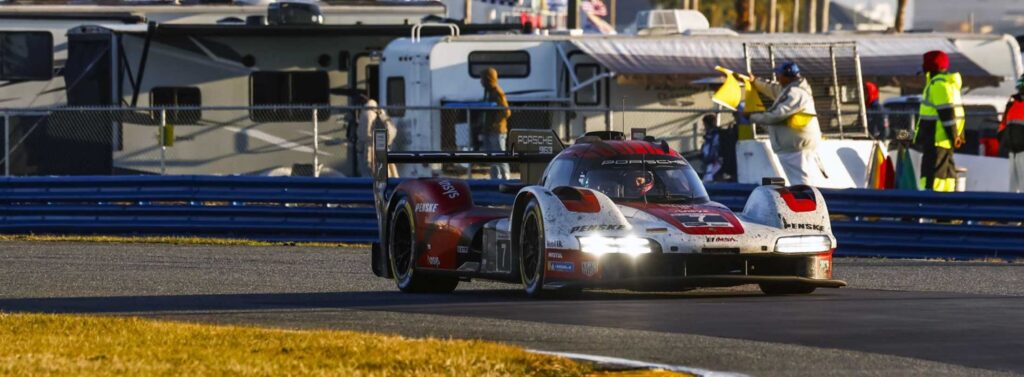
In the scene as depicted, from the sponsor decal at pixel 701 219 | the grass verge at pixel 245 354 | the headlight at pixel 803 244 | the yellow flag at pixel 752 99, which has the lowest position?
the grass verge at pixel 245 354

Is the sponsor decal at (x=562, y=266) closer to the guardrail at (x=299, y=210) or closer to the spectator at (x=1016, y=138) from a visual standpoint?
the guardrail at (x=299, y=210)

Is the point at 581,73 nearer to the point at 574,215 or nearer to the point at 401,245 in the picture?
the point at 401,245

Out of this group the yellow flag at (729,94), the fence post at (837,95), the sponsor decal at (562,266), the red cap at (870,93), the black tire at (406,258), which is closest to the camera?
the sponsor decal at (562,266)

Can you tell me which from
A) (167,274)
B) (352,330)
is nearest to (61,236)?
(167,274)

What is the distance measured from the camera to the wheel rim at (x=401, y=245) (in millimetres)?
14469

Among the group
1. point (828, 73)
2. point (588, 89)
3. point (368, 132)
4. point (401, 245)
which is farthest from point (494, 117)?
point (401, 245)

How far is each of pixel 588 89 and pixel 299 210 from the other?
6926 mm

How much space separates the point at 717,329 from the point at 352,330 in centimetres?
200

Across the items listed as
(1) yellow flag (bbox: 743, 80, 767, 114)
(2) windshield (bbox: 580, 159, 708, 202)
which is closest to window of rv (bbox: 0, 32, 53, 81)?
(1) yellow flag (bbox: 743, 80, 767, 114)

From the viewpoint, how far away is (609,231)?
40.9 ft

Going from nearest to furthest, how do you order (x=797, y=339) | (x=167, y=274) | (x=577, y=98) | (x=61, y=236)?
(x=797, y=339) < (x=167, y=274) < (x=61, y=236) < (x=577, y=98)

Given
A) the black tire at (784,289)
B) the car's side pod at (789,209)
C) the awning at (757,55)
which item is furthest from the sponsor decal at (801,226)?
the awning at (757,55)

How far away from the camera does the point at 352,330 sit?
10758mm

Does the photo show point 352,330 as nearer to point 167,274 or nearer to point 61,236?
point 167,274
